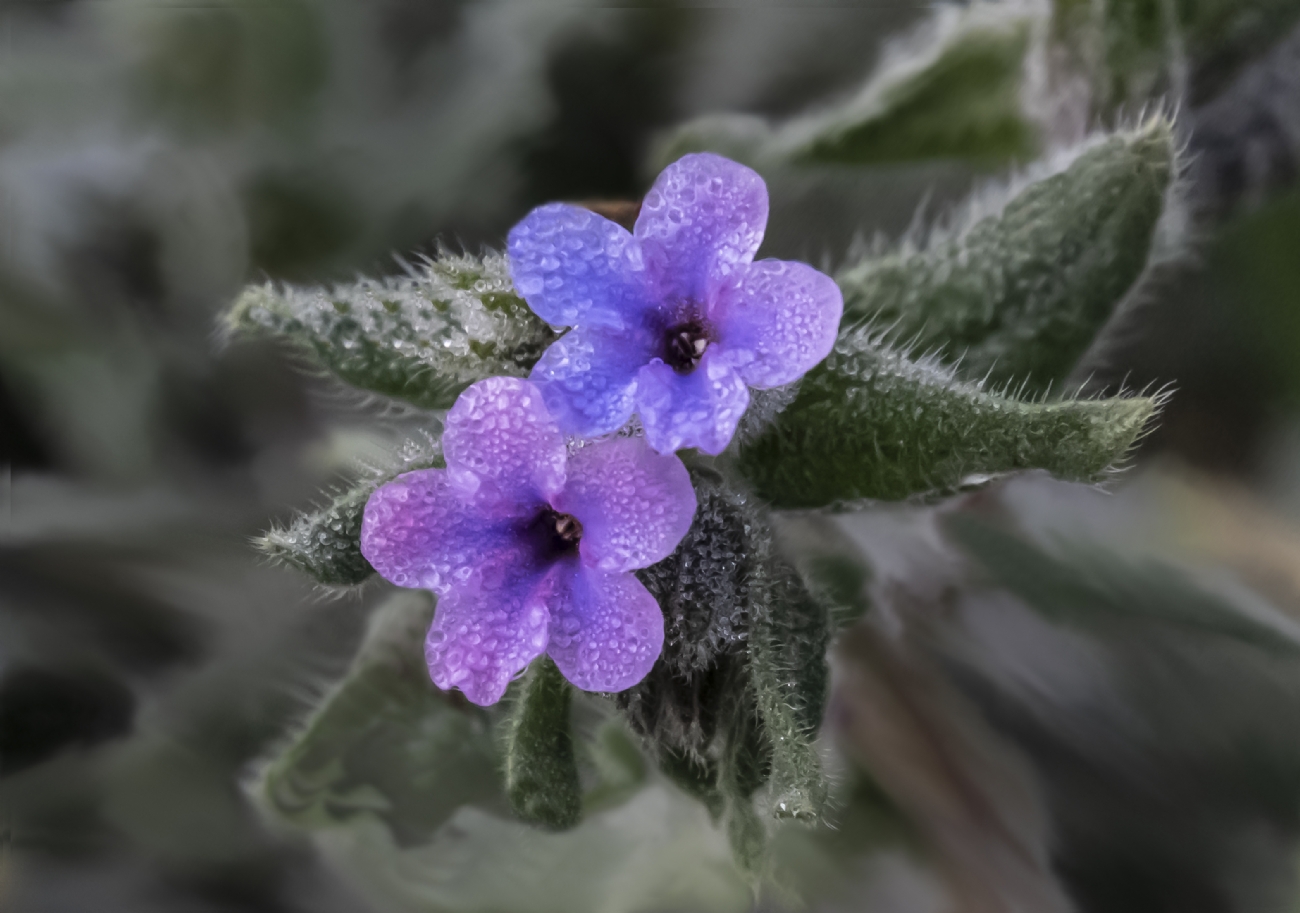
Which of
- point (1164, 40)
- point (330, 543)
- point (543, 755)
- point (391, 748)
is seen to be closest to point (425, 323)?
point (330, 543)

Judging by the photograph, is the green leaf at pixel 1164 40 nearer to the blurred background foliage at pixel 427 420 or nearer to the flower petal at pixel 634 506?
the blurred background foliage at pixel 427 420

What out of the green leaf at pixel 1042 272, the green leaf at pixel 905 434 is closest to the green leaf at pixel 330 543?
the green leaf at pixel 905 434

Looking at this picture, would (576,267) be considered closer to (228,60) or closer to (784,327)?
(784,327)

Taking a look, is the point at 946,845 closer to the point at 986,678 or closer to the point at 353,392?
the point at 986,678

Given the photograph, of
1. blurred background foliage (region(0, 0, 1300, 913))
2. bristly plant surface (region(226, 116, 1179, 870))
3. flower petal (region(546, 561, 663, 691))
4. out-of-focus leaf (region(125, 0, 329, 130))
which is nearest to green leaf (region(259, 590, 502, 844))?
blurred background foliage (region(0, 0, 1300, 913))

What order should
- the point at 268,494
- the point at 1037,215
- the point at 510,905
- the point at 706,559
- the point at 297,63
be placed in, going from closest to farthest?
1. the point at 706,559
2. the point at 1037,215
3. the point at 510,905
4. the point at 297,63
5. the point at 268,494

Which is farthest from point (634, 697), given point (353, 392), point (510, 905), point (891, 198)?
point (891, 198)

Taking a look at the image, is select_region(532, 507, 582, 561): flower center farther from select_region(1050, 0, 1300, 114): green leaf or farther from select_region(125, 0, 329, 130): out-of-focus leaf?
select_region(125, 0, 329, 130): out-of-focus leaf
